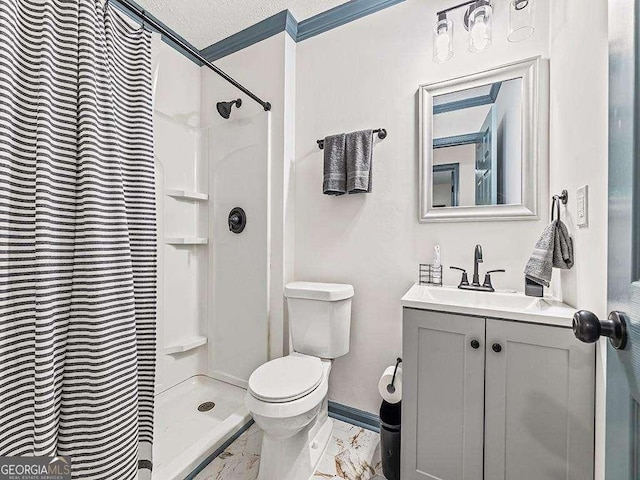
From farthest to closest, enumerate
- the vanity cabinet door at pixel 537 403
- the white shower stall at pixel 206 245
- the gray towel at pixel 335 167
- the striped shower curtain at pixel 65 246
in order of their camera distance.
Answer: the white shower stall at pixel 206 245
the gray towel at pixel 335 167
the vanity cabinet door at pixel 537 403
the striped shower curtain at pixel 65 246

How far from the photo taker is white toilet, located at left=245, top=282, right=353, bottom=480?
47.5 inches

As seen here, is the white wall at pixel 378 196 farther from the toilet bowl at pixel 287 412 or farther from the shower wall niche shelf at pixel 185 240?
the shower wall niche shelf at pixel 185 240

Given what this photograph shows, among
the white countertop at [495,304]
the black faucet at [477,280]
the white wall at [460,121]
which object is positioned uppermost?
the white wall at [460,121]

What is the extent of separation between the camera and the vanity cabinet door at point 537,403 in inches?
36.3

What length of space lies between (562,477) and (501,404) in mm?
255

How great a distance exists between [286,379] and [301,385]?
0.28 feet

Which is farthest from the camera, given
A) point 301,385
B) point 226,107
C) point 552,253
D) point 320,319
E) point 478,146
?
point 226,107

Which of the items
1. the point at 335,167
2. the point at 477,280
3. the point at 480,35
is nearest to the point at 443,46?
the point at 480,35

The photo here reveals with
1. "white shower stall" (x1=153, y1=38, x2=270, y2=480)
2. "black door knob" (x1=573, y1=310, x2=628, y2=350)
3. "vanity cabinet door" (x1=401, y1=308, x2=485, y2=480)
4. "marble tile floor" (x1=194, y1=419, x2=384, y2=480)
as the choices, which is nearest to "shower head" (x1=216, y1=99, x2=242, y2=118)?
"white shower stall" (x1=153, y1=38, x2=270, y2=480)

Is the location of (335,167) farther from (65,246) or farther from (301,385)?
(65,246)

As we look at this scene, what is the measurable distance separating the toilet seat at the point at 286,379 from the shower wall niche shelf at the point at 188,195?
1295 mm

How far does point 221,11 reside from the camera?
1.84 meters

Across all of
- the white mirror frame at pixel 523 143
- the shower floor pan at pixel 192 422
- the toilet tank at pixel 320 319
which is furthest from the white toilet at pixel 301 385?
the white mirror frame at pixel 523 143

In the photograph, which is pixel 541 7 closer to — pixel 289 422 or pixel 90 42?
pixel 90 42
